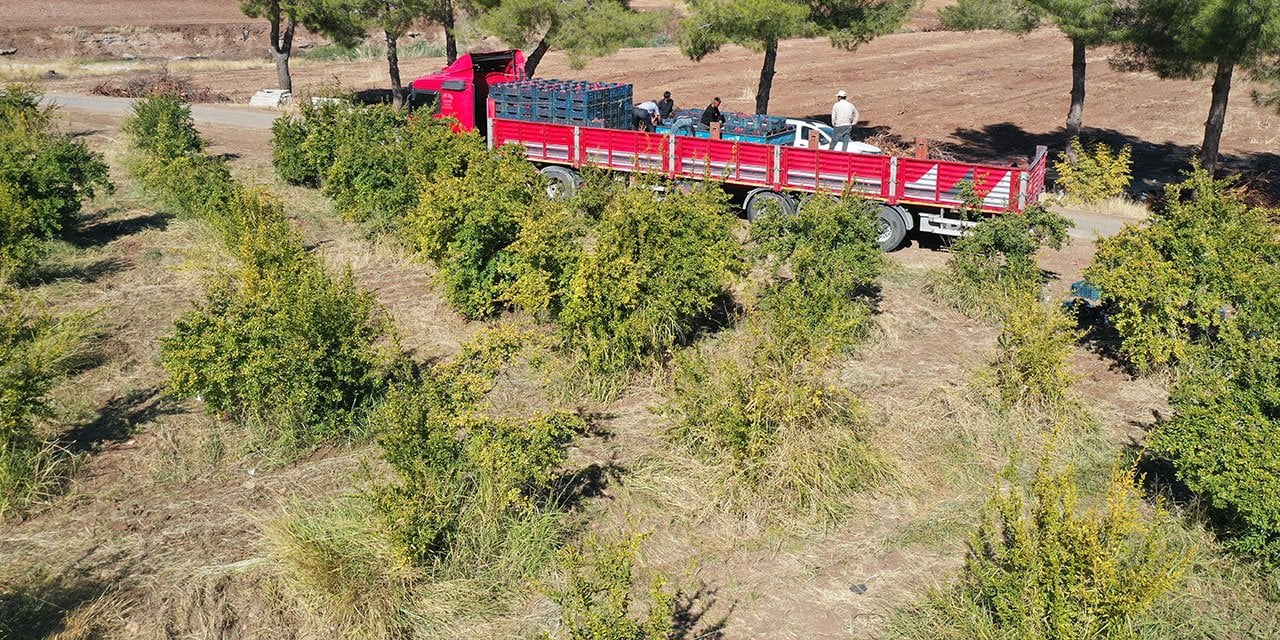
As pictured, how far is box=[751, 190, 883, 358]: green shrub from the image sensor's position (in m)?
10.5

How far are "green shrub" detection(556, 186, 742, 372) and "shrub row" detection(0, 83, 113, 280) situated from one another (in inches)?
298

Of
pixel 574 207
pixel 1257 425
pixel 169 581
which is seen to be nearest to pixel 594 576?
pixel 169 581

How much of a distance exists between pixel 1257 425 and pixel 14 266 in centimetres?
1362

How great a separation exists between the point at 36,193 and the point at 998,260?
13.5m

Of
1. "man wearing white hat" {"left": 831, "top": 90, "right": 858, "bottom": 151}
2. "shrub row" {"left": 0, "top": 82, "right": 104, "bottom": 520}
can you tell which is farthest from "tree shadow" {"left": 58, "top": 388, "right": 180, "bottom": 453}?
"man wearing white hat" {"left": 831, "top": 90, "right": 858, "bottom": 151}

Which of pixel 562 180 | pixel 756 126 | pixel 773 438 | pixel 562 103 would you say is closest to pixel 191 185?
pixel 562 180

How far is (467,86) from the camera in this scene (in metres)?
18.4

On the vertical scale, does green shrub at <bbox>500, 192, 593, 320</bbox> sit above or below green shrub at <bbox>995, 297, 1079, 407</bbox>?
above

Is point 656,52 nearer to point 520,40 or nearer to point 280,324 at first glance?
point 520,40

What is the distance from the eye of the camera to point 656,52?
43188mm

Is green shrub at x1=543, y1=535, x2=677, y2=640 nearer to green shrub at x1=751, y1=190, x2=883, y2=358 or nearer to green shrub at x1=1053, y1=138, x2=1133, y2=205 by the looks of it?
green shrub at x1=751, y1=190, x2=883, y2=358

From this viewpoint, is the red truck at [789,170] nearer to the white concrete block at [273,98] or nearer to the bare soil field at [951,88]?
the bare soil field at [951,88]

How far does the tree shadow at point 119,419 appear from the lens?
8859mm

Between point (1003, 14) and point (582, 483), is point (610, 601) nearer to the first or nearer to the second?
point (582, 483)
